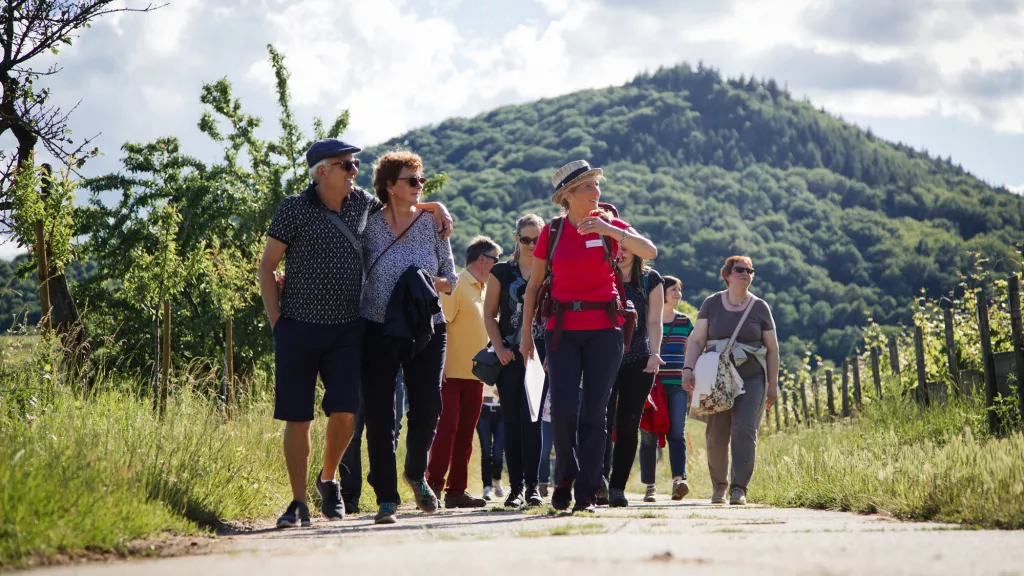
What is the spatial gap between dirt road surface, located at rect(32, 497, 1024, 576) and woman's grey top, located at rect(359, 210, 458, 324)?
4.14 feet

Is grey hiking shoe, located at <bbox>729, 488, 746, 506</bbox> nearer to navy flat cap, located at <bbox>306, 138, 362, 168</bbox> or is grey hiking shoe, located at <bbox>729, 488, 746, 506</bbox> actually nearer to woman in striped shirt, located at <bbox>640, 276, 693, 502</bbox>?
woman in striped shirt, located at <bbox>640, 276, 693, 502</bbox>

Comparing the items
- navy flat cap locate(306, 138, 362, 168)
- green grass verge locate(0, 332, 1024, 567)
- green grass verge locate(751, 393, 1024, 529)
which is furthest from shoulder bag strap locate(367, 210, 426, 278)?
green grass verge locate(751, 393, 1024, 529)

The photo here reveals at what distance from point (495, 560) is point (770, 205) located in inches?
6900

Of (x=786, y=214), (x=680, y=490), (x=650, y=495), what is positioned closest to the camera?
(x=680, y=490)

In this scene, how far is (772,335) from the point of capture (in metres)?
10.1

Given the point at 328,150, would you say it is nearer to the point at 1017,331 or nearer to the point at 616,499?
the point at 616,499

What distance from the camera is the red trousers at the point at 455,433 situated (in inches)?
344

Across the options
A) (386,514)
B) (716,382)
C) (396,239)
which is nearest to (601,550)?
(386,514)

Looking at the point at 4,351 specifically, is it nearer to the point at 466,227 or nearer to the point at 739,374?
the point at 739,374

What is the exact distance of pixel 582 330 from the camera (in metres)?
7.26

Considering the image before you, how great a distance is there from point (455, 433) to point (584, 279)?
2191mm

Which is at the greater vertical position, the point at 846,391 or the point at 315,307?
the point at 315,307

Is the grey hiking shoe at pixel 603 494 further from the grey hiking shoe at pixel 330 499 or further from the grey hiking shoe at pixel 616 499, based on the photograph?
the grey hiking shoe at pixel 330 499

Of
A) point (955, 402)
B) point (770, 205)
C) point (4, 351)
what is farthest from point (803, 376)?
point (770, 205)
